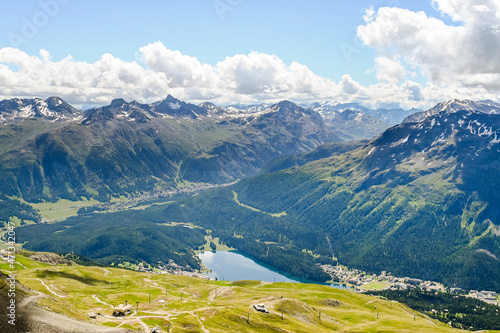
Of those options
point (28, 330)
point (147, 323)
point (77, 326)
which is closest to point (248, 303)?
point (147, 323)

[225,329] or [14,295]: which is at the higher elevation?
[14,295]

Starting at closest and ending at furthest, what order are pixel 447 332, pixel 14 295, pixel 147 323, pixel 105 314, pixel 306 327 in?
pixel 14 295 → pixel 147 323 → pixel 105 314 → pixel 306 327 → pixel 447 332

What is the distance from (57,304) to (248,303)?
9039 cm

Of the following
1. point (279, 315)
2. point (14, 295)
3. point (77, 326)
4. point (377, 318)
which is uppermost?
point (14, 295)

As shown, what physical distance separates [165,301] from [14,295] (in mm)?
89035

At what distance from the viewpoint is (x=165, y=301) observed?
170 m

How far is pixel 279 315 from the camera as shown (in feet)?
503

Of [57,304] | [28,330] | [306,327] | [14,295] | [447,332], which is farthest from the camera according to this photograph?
[447,332]

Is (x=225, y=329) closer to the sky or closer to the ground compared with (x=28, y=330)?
closer to the ground

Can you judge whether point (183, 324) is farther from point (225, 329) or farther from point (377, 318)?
point (377, 318)

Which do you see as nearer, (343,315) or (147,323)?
(147,323)

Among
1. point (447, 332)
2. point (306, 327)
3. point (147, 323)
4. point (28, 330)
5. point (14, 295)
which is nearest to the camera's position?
point (28, 330)

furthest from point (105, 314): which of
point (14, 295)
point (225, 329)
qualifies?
point (14, 295)

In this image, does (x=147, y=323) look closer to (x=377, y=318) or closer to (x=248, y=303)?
(x=248, y=303)
